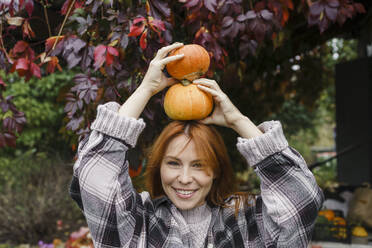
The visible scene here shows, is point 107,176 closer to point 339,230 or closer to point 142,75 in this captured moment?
point 142,75

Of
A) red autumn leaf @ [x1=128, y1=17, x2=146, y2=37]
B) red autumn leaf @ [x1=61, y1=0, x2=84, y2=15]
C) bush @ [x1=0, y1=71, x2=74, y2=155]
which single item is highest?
red autumn leaf @ [x1=61, y1=0, x2=84, y2=15]

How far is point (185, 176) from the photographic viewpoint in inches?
58.0

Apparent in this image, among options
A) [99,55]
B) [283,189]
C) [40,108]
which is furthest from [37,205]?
[283,189]

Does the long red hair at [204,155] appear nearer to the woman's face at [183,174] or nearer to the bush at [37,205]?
the woman's face at [183,174]

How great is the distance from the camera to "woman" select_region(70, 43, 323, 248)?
134 cm

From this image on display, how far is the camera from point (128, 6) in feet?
5.20

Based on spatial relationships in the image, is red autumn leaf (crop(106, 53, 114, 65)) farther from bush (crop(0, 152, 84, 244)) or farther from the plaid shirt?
bush (crop(0, 152, 84, 244))

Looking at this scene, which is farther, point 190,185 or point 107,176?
point 190,185

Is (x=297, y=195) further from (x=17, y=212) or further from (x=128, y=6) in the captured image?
(x=17, y=212)

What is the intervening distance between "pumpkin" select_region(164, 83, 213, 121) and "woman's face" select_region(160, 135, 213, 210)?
4.0 inches

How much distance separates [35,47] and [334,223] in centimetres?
283

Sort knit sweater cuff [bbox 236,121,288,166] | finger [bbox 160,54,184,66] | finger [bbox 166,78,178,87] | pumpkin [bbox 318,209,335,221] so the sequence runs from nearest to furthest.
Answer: knit sweater cuff [bbox 236,121,288,166] → finger [bbox 160,54,184,66] → finger [bbox 166,78,178,87] → pumpkin [bbox 318,209,335,221]

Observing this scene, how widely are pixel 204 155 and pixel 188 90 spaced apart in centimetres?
26

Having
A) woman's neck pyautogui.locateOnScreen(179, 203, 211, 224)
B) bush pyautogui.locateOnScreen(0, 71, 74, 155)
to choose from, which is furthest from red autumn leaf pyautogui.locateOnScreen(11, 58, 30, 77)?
bush pyautogui.locateOnScreen(0, 71, 74, 155)
